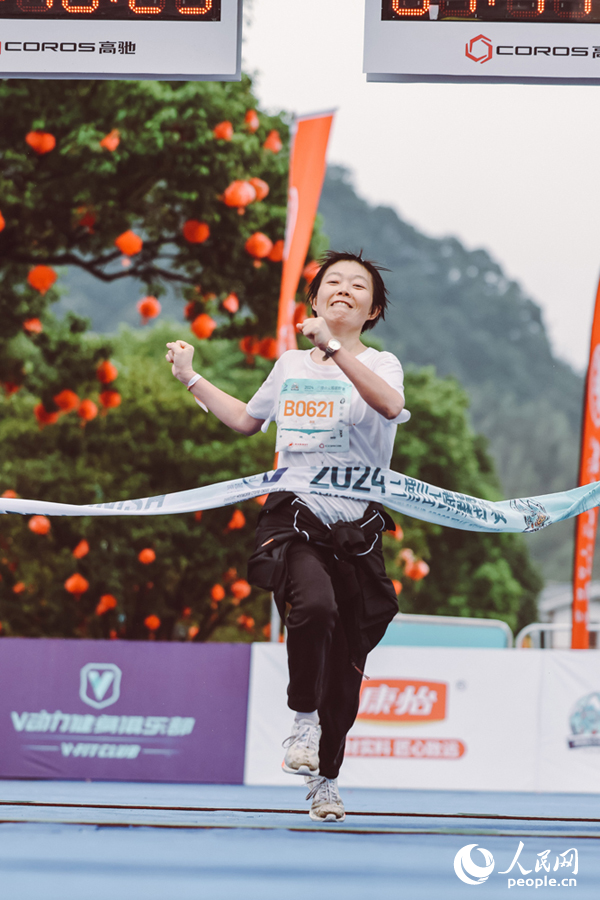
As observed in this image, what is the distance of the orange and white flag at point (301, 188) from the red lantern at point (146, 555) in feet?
38.2

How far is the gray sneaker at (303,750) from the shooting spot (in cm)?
368

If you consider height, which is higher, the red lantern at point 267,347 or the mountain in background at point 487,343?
the mountain in background at point 487,343

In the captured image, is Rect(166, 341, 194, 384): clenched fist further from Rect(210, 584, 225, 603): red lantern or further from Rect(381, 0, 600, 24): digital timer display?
Rect(210, 584, 225, 603): red lantern

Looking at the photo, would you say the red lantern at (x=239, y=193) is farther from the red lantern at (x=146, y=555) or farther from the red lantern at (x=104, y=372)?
the red lantern at (x=146, y=555)

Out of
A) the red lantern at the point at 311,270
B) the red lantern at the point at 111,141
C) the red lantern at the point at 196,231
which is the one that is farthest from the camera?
the red lantern at the point at 196,231

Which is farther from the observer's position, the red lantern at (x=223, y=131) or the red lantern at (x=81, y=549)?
the red lantern at (x=81, y=549)

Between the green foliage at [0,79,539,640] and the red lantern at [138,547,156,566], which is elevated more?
the green foliage at [0,79,539,640]

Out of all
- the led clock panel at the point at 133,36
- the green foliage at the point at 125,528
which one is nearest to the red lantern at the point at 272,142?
the led clock panel at the point at 133,36

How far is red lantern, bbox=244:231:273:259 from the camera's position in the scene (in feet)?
40.8

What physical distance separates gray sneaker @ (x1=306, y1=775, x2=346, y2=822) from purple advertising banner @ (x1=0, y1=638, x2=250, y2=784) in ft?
14.8

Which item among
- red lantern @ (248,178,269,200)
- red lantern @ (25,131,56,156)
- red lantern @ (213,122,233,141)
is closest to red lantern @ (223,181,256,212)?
red lantern @ (248,178,269,200)

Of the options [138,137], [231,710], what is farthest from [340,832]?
[138,137]

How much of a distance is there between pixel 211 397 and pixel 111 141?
7699mm

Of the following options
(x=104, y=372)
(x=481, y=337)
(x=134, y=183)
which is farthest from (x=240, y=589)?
(x=481, y=337)
